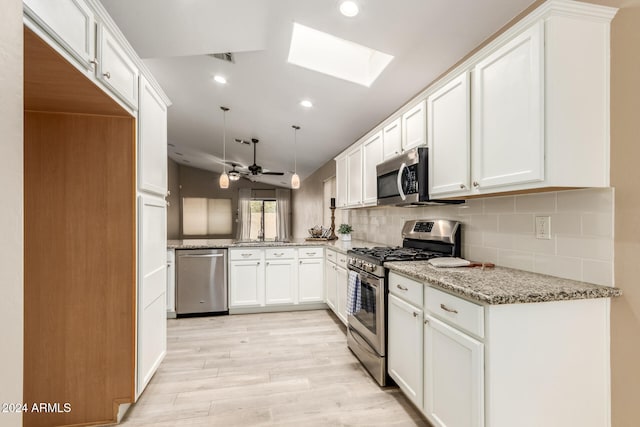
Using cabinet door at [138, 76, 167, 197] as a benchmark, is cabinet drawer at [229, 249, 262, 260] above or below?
below

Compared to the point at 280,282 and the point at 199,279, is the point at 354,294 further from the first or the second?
the point at 199,279

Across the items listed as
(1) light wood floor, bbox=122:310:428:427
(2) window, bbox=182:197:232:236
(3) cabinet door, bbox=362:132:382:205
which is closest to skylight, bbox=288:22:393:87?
(3) cabinet door, bbox=362:132:382:205

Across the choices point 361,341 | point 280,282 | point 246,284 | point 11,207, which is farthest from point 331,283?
point 11,207

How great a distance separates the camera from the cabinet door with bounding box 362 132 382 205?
307 centimetres

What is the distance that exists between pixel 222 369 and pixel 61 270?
1.40 metres

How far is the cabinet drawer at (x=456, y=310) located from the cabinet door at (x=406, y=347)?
15 centimetres

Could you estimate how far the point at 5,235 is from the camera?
592 millimetres

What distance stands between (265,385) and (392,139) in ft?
7.56

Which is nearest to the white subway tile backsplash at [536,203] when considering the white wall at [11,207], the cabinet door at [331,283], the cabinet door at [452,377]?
the cabinet door at [452,377]

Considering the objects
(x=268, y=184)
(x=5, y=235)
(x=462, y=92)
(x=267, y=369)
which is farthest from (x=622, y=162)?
(x=268, y=184)

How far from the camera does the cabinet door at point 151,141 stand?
1984mm

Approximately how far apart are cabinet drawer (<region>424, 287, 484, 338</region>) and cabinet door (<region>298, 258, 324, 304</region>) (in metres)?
2.51

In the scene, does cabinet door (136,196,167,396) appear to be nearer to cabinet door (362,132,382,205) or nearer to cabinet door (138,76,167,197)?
cabinet door (138,76,167,197)

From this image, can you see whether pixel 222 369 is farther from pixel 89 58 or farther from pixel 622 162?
pixel 622 162
